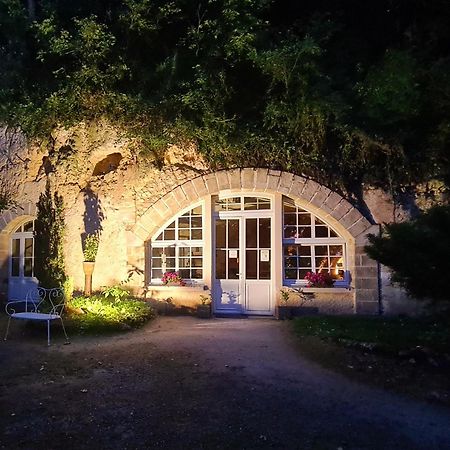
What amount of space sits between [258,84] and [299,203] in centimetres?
257

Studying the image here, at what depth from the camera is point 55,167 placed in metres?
9.17

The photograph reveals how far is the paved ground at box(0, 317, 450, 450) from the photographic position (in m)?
3.40

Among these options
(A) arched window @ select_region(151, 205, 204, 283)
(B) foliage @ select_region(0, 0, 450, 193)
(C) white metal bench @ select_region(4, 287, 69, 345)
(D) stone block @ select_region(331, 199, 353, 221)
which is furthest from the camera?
(A) arched window @ select_region(151, 205, 204, 283)

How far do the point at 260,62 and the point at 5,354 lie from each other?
242 inches

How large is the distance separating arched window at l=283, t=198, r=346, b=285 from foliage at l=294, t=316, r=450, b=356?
43.0 inches

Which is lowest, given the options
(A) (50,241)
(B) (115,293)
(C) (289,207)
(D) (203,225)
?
(B) (115,293)

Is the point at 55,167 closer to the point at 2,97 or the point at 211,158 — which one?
the point at 2,97

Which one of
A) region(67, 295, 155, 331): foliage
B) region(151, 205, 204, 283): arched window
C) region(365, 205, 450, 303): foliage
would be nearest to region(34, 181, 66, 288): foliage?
region(67, 295, 155, 331): foliage

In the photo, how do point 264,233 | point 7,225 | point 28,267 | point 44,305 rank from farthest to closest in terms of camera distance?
point 28,267
point 7,225
point 264,233
point 44,305

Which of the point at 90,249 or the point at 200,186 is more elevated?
the point at 200,186

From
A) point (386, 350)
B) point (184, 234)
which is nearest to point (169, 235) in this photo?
point (184, 234)

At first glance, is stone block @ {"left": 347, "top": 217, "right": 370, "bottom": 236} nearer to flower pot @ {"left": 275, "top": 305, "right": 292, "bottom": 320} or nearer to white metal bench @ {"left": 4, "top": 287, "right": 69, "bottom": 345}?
flower pot @ {"left": 275, "top": 305, "right": 292, "bottom": 320}

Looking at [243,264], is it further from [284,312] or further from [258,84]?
[258,84]

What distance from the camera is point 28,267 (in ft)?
32.9
